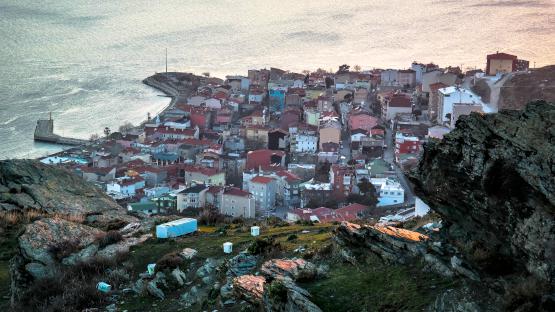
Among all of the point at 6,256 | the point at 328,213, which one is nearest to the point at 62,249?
the point at 6,256

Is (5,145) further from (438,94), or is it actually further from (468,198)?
(468,198)

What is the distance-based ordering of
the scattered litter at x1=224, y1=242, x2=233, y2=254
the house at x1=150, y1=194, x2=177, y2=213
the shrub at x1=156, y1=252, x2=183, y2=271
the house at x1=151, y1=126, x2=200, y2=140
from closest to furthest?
the shrub at x1=156, y1=252, x2=183, y2=271 → the scattered litter at x1=224, y1=242, x2=233, y2=254 → the house at x1=150, y1=194, x2=177, y2=213 → the house at x1=151, y1=126, x2=200, y2=140

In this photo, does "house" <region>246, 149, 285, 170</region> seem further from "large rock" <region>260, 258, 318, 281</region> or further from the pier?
"large rock" <region>260, 258, 318, 281</region>

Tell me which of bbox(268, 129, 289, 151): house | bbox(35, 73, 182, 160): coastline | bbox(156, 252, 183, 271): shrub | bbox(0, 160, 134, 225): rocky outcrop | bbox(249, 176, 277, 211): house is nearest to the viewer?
bbox(156, 252, 183, 271): shrub

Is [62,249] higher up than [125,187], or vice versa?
[62,249]

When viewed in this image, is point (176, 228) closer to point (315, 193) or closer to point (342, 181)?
point (315, 193)

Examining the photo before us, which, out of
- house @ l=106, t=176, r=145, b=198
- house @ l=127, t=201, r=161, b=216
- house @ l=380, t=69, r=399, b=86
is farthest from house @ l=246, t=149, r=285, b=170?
house @ l=380, t=69, r=399, b=86

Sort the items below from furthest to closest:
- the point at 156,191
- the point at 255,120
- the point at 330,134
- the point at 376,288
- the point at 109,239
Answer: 1. the point at 255,120
2. the point at 330,134
3. the point at 156,191
4. the point at 109,239
5. the point at 376,288

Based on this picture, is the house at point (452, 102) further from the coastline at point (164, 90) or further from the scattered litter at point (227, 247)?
the scattered litter at point (227, 247)
